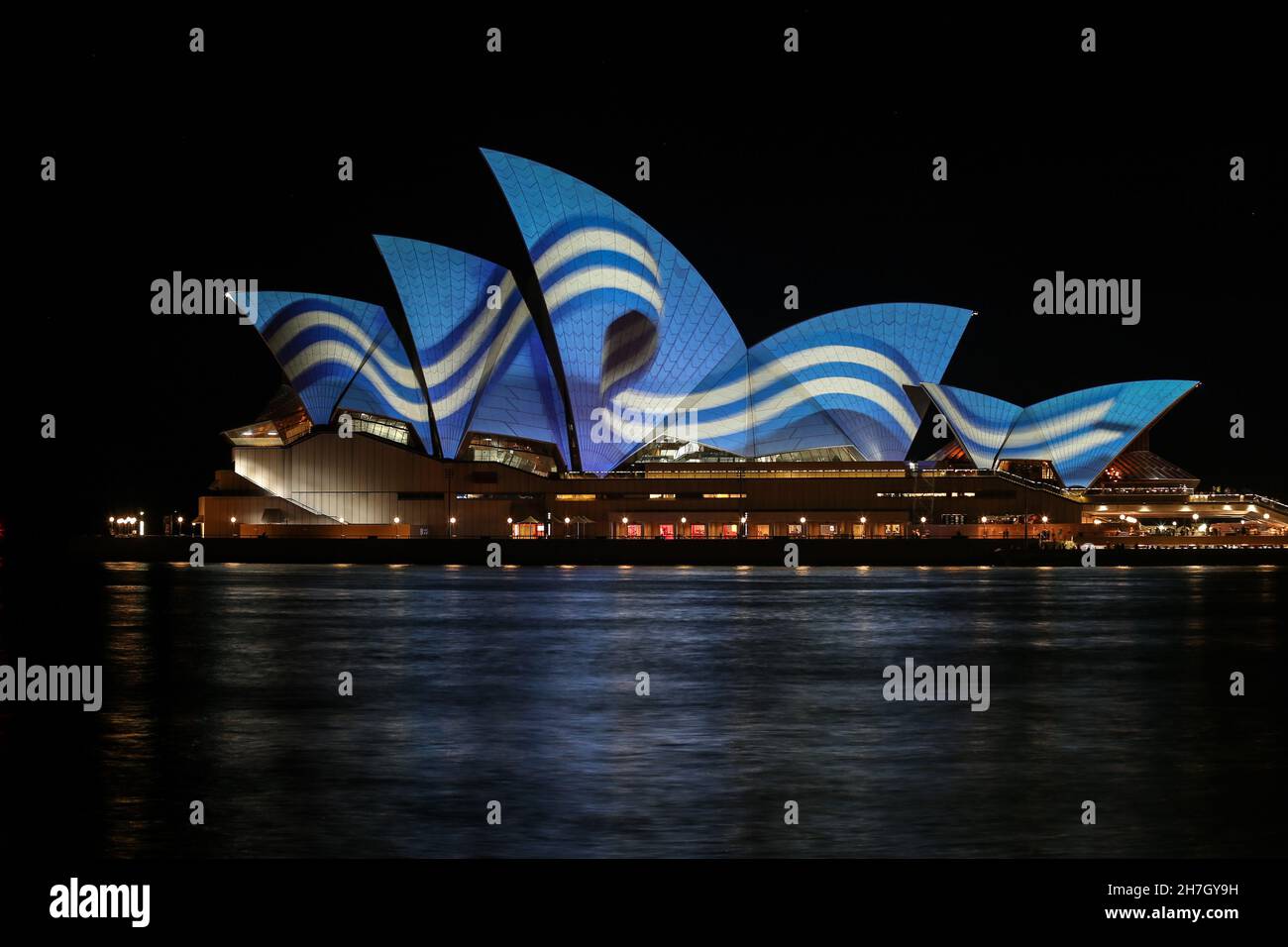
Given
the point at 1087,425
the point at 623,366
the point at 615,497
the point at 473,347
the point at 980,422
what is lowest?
the point at 615,497

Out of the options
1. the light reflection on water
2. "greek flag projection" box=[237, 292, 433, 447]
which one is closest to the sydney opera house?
"greek flag projection" box=[237, 292, 433, 447]

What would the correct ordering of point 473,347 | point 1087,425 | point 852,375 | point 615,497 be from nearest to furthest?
point 473,347
point 852,375
point 615,497
point 1087,425

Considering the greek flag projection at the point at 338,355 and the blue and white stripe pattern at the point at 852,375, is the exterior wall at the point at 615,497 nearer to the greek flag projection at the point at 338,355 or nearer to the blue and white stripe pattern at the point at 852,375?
the blue and white stripe pattern at the point at 852,375

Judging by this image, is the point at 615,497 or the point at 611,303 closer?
the point at 611,303

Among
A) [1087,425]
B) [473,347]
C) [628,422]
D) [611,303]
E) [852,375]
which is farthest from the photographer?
[1087,425]

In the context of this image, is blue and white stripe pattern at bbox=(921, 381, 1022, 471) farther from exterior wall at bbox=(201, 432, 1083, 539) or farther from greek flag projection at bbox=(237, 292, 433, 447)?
greek flag projection at bbox=(237, 292, 433, 447)

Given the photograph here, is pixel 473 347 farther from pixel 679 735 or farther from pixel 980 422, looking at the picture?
pixel 679 735

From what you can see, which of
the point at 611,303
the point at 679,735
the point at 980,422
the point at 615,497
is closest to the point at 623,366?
the point at 611,303

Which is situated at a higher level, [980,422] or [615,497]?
[980,422]
